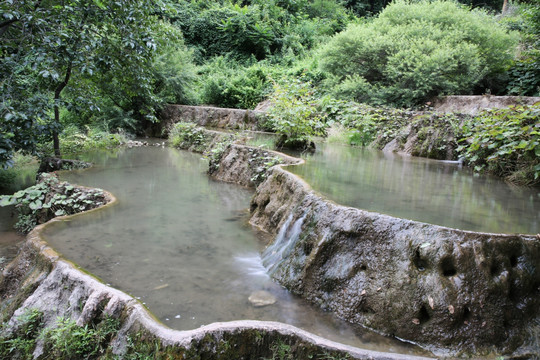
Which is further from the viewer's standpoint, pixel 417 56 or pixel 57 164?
pixel 417 56

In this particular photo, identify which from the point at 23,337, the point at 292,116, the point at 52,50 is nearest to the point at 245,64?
the point at 292,116

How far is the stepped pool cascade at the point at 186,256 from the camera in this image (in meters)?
3.20

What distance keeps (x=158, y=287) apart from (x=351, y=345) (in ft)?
6.06

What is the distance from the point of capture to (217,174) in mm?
8977

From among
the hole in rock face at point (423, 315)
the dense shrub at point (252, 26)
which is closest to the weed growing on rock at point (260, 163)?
the hole in rock face at point (423, 315)

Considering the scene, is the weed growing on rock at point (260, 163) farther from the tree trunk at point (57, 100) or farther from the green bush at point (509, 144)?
the tree trunk at point (57, 100)

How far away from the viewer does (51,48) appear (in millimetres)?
6887

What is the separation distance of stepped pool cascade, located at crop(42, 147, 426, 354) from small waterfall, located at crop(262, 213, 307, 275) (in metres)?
0.11

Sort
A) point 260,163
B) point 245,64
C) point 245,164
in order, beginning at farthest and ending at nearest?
point 245,64 → point 245,164 → point 260,163

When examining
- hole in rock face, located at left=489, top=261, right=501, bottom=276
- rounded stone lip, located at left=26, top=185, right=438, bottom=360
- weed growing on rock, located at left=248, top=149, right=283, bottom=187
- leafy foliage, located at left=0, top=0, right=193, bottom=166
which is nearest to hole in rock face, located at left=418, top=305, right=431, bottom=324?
rounded stone lip, located at left=26, top=185, right=438, bottom=360

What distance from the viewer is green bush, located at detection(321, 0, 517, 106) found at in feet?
38.6

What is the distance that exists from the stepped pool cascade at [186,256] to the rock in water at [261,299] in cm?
3

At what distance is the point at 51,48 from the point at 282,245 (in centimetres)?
572

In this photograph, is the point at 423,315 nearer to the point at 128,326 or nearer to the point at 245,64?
the point at 128,326
